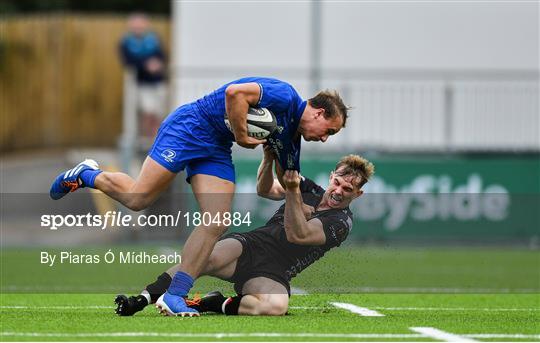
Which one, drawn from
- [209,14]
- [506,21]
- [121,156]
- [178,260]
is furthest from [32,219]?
[178,260]

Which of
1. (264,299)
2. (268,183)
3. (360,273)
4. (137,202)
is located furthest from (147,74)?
(264,299)

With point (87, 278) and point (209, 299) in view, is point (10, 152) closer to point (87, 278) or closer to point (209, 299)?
point (87, 278)

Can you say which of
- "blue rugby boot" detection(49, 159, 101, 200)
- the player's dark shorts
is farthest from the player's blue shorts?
the player's dark shorts

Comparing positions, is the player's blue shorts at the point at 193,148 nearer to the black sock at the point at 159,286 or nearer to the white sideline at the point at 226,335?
the black sock at the point at 159,286

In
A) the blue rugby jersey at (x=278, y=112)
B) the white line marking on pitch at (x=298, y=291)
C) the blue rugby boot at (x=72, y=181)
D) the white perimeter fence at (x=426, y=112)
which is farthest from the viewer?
the white perimeter fence at (x=426, y=112)

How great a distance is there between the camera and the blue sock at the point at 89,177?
33.0 feet

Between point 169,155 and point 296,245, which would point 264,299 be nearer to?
point 296,245

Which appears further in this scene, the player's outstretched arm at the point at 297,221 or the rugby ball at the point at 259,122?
the player's outstretched arm at the point at 297,221

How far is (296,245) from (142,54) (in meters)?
13.1

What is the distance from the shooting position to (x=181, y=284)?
31.8 ft

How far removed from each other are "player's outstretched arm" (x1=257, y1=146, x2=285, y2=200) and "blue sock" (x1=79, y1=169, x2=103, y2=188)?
4.03ft

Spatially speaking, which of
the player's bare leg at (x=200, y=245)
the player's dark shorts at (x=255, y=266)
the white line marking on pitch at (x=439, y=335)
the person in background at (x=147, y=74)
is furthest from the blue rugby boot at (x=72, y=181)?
the person in background at (x=147, y=74)

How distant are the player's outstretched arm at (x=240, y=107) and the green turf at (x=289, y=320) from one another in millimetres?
1266

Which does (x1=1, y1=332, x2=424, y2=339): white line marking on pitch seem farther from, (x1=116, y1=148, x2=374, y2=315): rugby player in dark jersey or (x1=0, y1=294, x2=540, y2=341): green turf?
(x1=116, y1=148, x2=374, y2=315): rugby player in dark jersey
